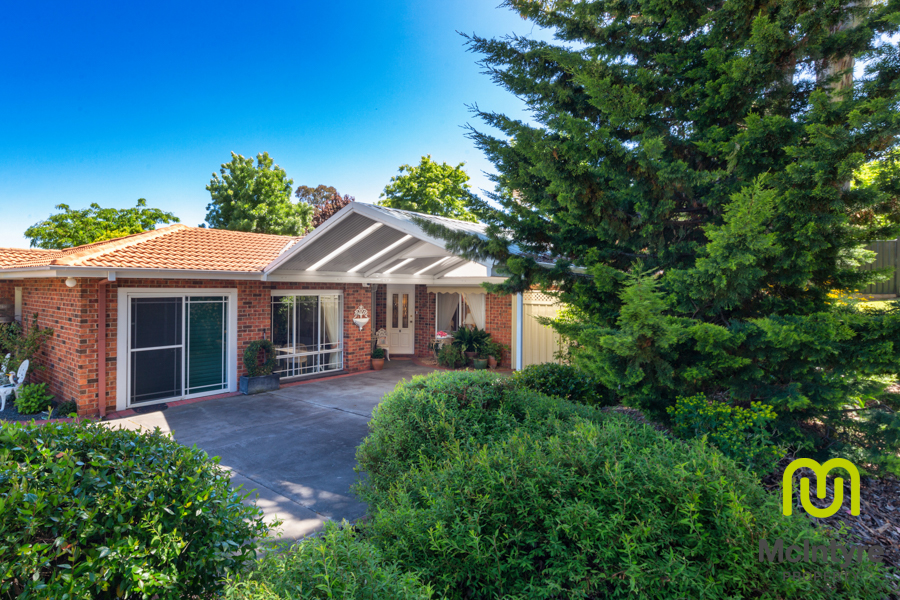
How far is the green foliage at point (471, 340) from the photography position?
13.8m

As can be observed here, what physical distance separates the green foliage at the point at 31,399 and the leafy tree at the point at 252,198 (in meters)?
20.7

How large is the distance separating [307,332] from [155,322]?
11.9 ft

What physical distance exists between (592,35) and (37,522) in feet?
20.9

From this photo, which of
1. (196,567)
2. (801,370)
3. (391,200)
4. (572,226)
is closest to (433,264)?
(572,226)

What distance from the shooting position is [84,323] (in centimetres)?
796

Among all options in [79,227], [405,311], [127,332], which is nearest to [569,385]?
[127,332]

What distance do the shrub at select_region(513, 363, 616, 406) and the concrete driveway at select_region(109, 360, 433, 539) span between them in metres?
2.73

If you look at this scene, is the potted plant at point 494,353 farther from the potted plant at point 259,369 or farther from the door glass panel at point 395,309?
the potted plant at point 259,369

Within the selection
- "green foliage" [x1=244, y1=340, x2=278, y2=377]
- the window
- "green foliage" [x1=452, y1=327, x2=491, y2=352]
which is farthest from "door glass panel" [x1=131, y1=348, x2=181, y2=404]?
the window

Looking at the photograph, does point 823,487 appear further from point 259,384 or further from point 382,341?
point 382,341

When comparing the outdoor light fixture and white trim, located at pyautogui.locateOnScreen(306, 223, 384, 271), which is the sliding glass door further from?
white trim, located at pyautogui.locateOnScreen(306, 223, 384, 271)

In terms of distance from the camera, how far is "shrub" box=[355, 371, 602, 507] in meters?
4.25

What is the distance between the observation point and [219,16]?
1173 centimetres

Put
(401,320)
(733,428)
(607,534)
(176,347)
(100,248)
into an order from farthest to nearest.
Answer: (401,320), (176,347), (100,248), (733,428), (607,534)
